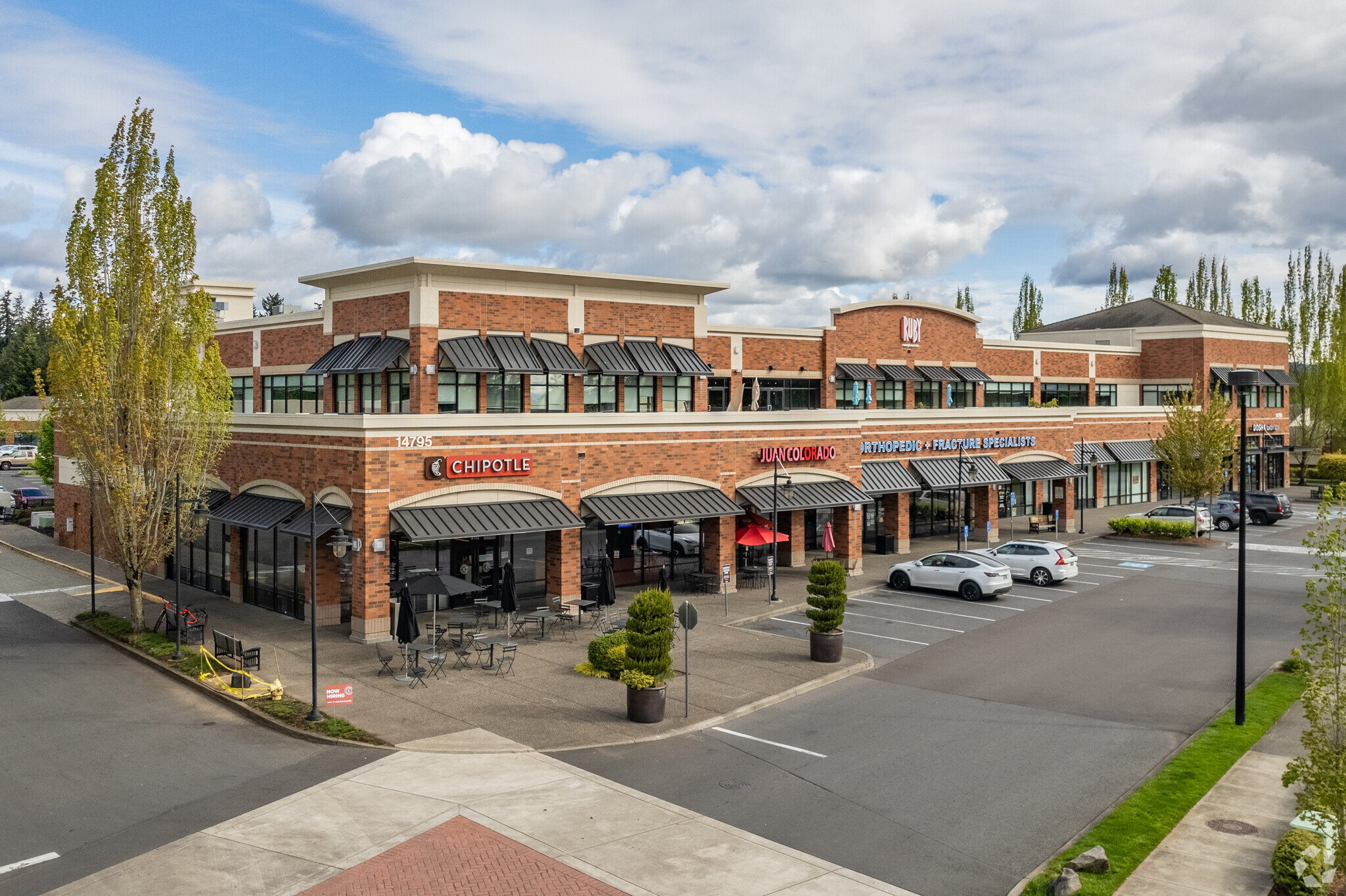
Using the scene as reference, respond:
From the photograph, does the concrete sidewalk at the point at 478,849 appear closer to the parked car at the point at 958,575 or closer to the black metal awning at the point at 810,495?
the black metal awning at the point at 810,495

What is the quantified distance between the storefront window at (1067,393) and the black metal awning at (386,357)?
42393 millimetres

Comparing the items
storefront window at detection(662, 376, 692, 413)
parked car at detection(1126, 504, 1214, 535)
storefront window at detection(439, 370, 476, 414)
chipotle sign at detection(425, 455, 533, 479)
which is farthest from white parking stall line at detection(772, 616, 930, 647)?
parked car at detection(1126, 504, 1214, 535)

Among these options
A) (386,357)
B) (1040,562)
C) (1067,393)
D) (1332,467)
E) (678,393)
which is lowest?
(1040,562)

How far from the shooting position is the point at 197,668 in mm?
23109

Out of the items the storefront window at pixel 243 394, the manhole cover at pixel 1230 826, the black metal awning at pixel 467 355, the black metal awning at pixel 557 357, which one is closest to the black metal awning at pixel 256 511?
the black metal awning at pixel 467 355

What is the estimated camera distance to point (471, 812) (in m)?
14.8

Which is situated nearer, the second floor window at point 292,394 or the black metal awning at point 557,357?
the black metal awning at point 557,357

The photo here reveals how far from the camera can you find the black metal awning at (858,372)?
48.7 meters

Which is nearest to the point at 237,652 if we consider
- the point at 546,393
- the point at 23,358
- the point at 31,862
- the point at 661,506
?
the point at 31,862

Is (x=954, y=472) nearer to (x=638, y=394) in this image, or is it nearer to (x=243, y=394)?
(x=638, y=394)

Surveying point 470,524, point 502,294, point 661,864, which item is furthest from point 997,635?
point 502,294

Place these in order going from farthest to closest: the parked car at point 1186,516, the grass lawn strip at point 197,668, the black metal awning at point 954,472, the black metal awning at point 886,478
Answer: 1. the parked car at point 1186,516
2. the black metal awning at point 954,472
3. the black metal awning at point 886,478
4. the grass lawn strip at point 197,668

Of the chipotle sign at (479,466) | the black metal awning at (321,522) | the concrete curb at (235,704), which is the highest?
the chipotle sign at (479,466)

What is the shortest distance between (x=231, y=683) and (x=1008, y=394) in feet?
160
